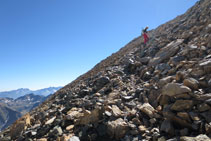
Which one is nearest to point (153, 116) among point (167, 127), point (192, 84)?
point (167, 127)

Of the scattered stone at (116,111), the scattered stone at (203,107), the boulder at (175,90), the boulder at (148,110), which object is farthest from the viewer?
the scattered stone at (116,111)

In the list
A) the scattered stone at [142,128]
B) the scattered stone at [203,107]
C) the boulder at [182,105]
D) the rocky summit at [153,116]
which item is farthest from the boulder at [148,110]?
the scattered stone at [203,107]

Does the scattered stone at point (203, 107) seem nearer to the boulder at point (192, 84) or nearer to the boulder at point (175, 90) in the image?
the boulder at point (175, 90)

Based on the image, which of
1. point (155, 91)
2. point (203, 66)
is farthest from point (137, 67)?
point (203, 66)

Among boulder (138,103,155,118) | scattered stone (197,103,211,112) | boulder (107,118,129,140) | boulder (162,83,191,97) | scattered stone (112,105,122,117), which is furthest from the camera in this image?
scattered stone (112,105,122,117)

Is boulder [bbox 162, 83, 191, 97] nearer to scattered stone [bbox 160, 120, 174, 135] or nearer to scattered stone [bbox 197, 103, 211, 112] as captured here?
scattered stone [bbox 197, 103, 211, 112]

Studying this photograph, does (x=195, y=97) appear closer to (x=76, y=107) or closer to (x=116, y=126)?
(x=116, y=126)

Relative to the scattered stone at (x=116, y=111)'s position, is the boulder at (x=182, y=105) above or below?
below

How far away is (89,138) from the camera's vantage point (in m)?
6.61

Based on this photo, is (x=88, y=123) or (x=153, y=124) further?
(x=88, y=123)

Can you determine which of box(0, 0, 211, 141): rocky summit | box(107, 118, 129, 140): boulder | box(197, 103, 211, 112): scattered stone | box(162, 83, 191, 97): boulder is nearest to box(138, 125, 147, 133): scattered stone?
box(0, 0, 211, 141): rocky summit

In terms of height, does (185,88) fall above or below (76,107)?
below

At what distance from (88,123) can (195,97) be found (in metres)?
5.77

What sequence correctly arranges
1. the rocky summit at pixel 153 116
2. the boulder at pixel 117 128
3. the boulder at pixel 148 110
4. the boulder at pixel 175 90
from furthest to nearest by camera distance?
1. the boulder at pixel 148 110
2. the boulder at pixel 117 128
3. the boulder at pixel 175 90
4. the rocky summit at pixel 153 116
